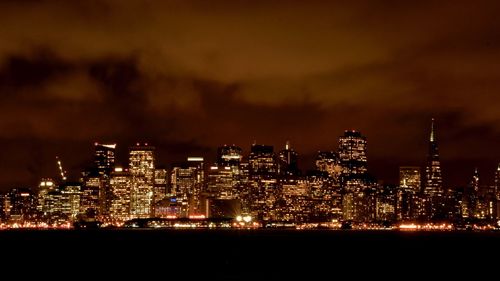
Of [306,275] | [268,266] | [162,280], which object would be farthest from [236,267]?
[162,280]

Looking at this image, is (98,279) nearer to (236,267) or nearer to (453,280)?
(236,267)

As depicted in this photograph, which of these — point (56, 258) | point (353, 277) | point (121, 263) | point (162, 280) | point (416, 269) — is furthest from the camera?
point (56, 258)

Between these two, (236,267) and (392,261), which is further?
(392,261)

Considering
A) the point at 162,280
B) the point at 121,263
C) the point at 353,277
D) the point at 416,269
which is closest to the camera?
the point at 162,280

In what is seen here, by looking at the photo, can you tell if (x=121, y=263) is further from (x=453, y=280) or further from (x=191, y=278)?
(x=453, y=280)

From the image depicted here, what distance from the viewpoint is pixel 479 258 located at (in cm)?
12494

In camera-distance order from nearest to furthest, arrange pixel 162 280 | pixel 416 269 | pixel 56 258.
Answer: pixel 162 280
pixel 416 269
pixel 56 258

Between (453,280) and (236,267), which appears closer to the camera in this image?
(453,280)

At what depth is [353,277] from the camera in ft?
285

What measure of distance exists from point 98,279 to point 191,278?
10004mm

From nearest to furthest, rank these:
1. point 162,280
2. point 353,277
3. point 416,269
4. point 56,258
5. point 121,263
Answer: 1. point 162,280
2. point 353,277
3. point 416,269
4. point 121,263
5. point 56,258

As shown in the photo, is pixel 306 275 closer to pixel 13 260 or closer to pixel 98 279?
pixel 98 279

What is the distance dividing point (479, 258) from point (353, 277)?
4608 centimetres

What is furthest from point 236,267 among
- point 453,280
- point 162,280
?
point 453,280
